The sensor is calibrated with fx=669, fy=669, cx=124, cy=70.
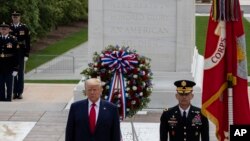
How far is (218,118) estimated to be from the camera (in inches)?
284

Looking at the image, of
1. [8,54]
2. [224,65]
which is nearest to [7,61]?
Result: [8,54]

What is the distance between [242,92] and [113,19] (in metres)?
4.27

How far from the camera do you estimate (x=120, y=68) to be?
8266mm

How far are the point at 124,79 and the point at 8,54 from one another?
407cm

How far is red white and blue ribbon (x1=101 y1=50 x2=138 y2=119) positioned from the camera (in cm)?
823

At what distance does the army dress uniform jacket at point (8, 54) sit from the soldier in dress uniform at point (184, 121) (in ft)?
19.9

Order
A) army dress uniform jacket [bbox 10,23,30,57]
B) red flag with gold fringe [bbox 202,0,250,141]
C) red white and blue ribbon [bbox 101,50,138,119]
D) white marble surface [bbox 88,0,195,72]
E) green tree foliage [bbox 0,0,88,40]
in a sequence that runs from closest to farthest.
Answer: red flag with gold fringe [bbox 202,0,250,141]
red white and blue ribbon [bbox 101,50,138,119]
white marble surface [bbox 88,0,195,72]
army dress uniform jacket [bbox 10,23,30,57]
green tree foliage [bbox 0,0,88,40]

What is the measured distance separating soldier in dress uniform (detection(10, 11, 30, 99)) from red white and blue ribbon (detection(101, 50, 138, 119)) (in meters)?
4.14

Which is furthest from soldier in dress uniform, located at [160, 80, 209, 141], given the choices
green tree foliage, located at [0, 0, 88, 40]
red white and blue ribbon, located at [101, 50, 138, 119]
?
green tree foliage, located at [0, 0, 88, 40]

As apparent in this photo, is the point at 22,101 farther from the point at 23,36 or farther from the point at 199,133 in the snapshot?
the point at 199,133

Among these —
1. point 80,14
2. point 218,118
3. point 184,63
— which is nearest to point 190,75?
point 184,63

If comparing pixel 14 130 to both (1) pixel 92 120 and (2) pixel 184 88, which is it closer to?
(1) pixel 92 120

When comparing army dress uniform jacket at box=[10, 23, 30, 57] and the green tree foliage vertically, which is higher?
the green tree foliage

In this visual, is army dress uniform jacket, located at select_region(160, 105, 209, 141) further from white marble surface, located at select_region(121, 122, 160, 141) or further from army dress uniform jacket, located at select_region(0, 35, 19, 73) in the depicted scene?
army dress uniform jacket, located at select_region(0, 35, 19, 73)
